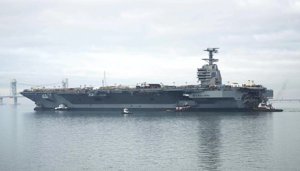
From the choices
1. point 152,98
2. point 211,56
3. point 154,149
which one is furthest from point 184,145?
point 211,56

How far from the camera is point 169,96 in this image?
274 feet

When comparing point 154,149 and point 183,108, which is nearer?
point 154,149

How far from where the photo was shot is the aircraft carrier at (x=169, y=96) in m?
78.6

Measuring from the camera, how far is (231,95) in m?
77.1

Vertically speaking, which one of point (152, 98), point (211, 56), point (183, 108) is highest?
point (211, 56)

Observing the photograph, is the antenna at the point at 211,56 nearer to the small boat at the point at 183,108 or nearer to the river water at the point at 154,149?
A: the small boat at the point at 183,108

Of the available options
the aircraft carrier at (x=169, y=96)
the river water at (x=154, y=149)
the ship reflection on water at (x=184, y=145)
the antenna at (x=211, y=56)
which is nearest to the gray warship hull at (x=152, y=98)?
the aircraft carrier at (x=169, y=96)

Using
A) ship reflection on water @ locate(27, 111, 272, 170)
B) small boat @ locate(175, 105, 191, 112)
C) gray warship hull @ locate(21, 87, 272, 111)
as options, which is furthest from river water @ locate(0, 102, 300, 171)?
small boat @ locate(175, 105, 191, 112)

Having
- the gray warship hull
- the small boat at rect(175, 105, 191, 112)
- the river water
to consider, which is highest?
the gray warship hull

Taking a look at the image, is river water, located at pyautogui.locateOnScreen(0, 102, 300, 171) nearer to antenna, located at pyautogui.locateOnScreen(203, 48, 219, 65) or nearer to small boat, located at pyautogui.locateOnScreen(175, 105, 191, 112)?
small boat, located at pyautogui.locateOnScreen(175, 105, 191, 112)

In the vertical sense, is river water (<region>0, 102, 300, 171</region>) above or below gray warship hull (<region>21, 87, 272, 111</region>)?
below

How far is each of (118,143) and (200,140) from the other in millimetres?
7063

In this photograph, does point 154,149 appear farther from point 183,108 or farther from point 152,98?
point 152,98

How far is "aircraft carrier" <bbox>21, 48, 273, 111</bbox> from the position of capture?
78.6 m
